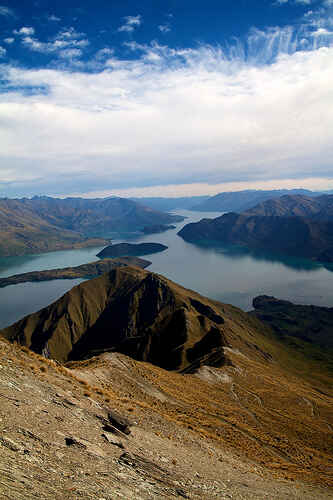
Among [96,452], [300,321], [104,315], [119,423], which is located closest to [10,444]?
[96,452]

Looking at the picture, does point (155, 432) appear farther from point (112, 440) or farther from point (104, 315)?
point (104, 315)

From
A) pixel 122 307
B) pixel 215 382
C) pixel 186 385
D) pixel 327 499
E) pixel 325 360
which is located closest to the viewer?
pixel 327 499

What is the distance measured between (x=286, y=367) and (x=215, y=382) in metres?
77.5

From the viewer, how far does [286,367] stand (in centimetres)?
10794

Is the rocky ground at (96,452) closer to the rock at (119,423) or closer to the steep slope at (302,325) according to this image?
the rock at (119,423)

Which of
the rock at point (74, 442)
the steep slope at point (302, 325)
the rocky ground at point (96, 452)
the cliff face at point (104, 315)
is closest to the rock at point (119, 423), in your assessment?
the rocky ground at point (96, 452)

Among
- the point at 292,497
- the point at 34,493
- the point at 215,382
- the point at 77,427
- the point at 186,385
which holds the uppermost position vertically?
the point at 34,493

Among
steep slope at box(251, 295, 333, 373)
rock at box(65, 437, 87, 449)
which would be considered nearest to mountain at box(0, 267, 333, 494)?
rock at box(65, 437, 87, 449)

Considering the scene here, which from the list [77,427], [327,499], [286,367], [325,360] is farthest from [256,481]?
[325,360]

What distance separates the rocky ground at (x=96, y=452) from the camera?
10609 mm

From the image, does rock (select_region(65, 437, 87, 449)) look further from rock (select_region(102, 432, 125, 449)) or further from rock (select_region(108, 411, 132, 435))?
rock (select_region(108, 411, 132, 435))

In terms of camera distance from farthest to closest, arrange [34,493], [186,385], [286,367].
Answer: [286,367], [186,385], [34,493]

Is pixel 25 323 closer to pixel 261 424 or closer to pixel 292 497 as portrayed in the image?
pixel 261 424

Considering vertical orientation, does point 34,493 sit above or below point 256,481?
above
